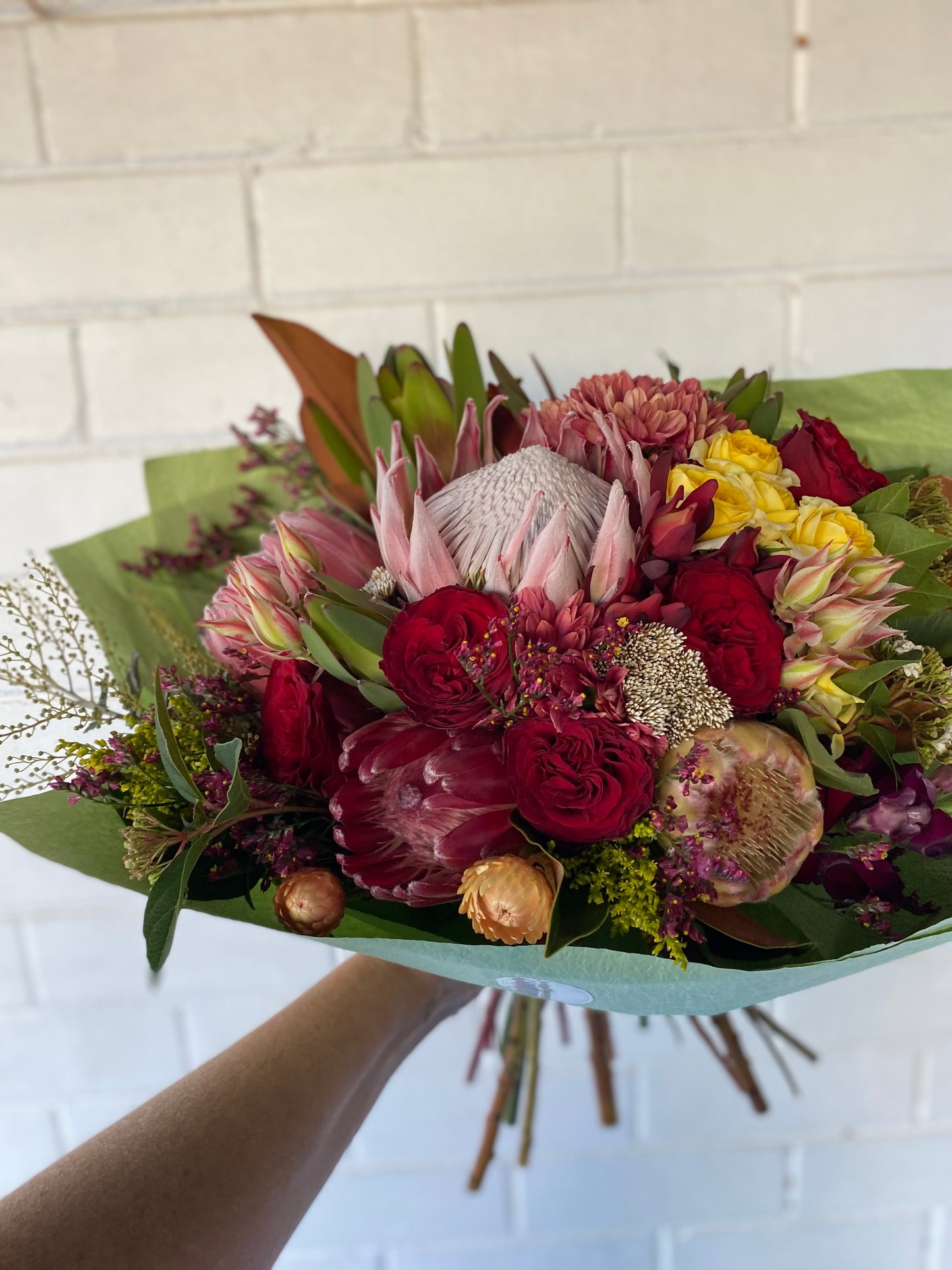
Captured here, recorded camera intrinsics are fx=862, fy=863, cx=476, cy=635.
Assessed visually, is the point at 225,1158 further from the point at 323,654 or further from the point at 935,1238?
the point at 935,1238

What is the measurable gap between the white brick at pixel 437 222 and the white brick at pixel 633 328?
0.03 metres

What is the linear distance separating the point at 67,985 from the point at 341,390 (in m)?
0.84

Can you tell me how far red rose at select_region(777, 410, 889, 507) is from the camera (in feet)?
1.52

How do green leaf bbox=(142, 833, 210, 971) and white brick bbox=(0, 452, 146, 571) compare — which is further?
white brick bbox=(0, 452, 146, 571)

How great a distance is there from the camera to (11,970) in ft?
3.47

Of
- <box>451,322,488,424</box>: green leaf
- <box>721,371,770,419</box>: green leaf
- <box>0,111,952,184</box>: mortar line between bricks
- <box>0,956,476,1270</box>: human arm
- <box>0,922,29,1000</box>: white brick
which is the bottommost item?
<box>0,922,29,1000</box>: white brick

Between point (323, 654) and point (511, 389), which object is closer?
point (323, 654)

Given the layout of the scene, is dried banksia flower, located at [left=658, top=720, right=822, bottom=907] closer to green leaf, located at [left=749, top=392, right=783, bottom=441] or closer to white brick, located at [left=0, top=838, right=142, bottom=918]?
green leaf, located at [left=749, top=392, right=783, bottom=441]

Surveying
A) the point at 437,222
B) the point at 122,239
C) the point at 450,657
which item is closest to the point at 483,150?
the point at 437,222

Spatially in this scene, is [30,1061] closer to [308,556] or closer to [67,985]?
[67,985]

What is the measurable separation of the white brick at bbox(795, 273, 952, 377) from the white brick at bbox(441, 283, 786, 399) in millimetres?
34

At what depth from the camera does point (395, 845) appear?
416 millimetres

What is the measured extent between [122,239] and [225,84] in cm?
18

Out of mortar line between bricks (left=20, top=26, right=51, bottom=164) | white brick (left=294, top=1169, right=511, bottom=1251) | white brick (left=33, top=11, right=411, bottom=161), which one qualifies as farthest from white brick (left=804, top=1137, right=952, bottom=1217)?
mortar line between bricks (left=20, top=26, right=51, bottom=164)
